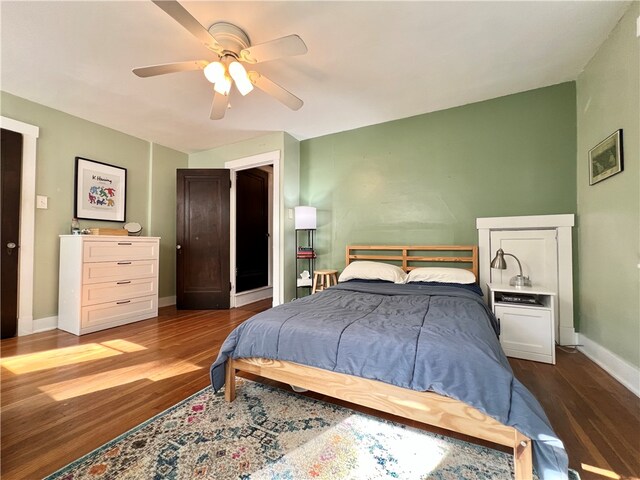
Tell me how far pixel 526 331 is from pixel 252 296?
3.78m

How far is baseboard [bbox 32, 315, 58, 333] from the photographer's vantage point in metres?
2.84

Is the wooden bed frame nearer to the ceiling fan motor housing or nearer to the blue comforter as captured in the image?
the blue comforter

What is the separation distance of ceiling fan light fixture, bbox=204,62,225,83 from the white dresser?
2302 millimetres

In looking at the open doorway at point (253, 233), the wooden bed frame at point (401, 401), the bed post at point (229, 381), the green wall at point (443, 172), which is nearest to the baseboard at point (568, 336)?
the green wall at point (443, 172)

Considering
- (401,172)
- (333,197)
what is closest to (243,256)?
(333,197)

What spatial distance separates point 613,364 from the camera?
1.91 m

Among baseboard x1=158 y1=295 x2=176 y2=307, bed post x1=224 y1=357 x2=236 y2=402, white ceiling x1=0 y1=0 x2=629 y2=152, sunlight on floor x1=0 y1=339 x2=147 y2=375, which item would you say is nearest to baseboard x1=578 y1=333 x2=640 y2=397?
white ceiling x1=0 y1=0 x2=629 y2=152

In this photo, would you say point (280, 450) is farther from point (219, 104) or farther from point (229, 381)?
point (219, 104)

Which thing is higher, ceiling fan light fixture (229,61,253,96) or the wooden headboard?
ceiling fan light fixture (229,61,253,96)

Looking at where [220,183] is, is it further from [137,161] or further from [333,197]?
[333,197]

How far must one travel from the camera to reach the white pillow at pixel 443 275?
2592 mm

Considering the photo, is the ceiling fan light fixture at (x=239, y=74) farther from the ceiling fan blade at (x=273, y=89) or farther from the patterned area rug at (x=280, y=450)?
the patterned area rug at (x=280, y=450)

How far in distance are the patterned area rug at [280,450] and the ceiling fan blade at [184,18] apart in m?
2.10

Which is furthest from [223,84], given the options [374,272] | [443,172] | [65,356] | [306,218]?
[65,356]
